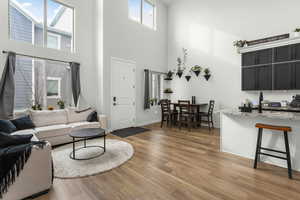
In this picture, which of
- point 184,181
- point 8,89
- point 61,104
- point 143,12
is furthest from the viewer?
point 143,12

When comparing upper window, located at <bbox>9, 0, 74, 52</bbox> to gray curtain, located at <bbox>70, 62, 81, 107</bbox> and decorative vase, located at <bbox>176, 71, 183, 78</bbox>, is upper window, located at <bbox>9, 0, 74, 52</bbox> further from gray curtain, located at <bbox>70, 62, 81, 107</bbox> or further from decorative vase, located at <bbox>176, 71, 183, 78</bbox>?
decorative vase, located at <bbox>176, 71, 183, 78</bbox>

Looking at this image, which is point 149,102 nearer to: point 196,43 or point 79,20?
point 196,43

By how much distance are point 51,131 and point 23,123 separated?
1.94ft

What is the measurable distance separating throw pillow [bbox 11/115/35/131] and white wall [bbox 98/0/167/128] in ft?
5.93

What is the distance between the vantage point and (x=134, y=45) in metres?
5.48

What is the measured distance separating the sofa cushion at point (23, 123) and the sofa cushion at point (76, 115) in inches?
35.0

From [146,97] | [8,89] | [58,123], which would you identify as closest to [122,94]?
[146,97]

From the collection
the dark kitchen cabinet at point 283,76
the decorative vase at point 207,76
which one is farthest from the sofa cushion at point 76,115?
the dark kitchen cabinet at point 283,76

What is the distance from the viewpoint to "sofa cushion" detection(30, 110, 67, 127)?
11.7ft

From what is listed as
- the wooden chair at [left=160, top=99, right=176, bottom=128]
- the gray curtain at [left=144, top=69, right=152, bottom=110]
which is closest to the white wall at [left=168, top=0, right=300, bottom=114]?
the wooden chair at [left=160, top=99, right=176, bottom=128]

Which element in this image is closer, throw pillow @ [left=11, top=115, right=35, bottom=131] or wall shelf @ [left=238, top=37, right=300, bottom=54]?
throw pillow @ [left=11, top=115, right=35, bottom=131]

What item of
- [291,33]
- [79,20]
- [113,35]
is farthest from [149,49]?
[291,33]

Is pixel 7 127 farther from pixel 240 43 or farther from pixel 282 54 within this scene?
pixel 282 54

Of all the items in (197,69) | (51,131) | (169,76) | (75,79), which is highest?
(197,69)
